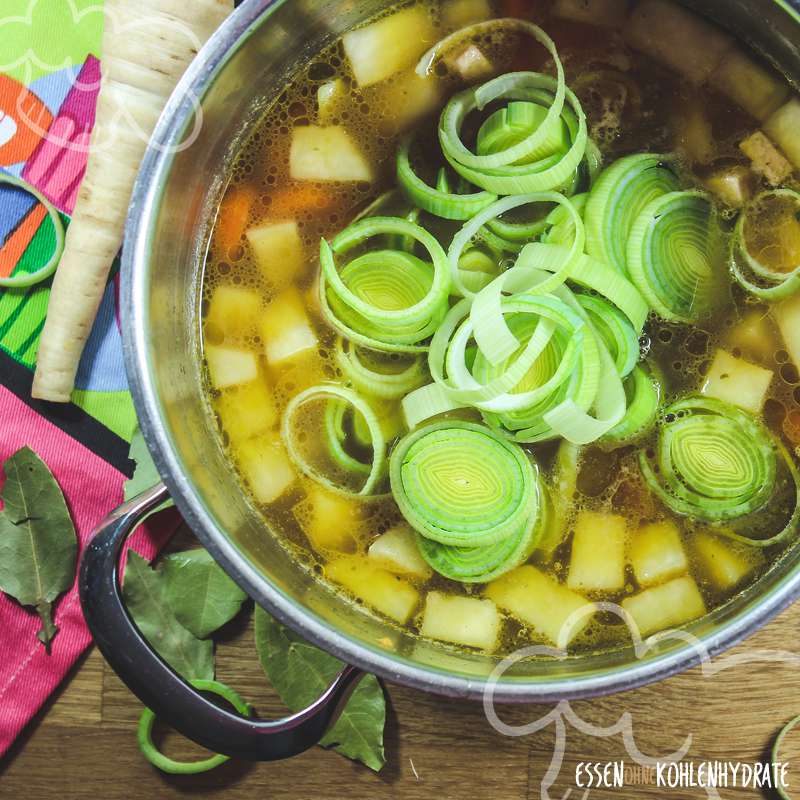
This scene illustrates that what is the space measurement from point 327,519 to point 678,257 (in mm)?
571

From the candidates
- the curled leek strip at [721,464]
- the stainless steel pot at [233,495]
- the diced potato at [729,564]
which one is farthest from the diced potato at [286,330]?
the diced potato at [729,564]

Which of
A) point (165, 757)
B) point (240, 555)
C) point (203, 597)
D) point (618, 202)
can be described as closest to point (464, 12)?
point (618, 202)

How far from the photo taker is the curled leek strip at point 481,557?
1.14m

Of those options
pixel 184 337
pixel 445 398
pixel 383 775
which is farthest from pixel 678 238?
pixel 383 775

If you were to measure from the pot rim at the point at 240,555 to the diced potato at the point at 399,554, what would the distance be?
0.15m

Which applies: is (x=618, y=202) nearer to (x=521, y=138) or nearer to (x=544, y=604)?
(x=521, y=138)

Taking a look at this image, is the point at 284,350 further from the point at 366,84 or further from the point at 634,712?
the point at 634,712

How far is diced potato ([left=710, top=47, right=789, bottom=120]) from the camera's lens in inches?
46.4

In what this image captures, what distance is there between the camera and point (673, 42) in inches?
46.5

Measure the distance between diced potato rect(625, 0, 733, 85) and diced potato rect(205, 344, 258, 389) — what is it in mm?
659

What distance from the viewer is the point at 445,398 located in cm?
111

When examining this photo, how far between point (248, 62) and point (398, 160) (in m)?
0.22

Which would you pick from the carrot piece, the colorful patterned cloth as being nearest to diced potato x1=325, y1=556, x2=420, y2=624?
the colorful patterned cloth

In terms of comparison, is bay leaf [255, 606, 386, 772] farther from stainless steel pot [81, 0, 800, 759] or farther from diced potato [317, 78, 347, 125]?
diced potato [317, 78, 347, 125]
